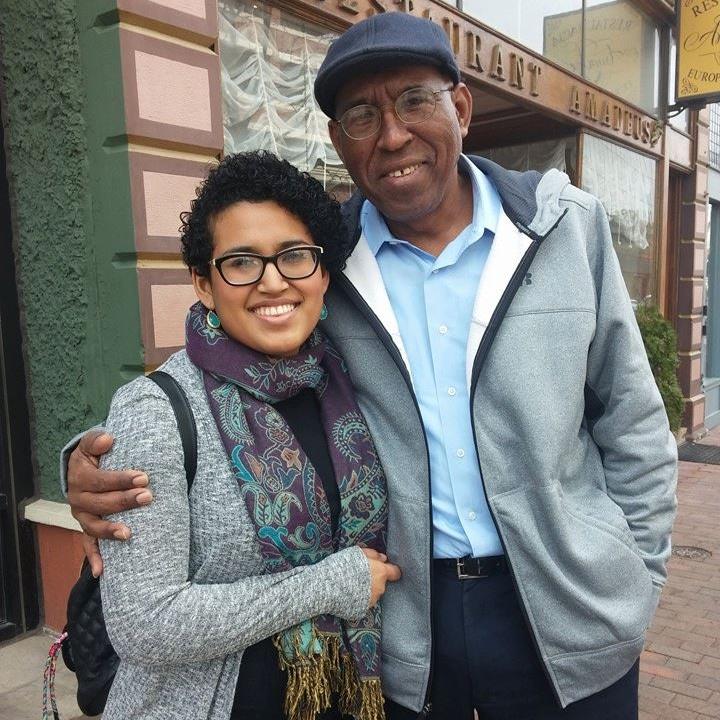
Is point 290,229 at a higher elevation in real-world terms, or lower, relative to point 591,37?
lower

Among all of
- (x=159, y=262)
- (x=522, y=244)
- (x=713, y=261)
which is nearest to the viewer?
(x=522, y=244)

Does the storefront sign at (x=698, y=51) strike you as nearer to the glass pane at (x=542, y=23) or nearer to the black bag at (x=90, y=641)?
the glass pane at (x=542, y=23)

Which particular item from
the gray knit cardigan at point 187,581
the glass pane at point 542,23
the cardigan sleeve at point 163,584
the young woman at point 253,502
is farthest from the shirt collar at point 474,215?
the glass pane at point 542,23

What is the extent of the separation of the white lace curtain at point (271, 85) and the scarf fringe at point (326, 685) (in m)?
2.88

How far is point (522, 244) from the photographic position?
68.2 inches

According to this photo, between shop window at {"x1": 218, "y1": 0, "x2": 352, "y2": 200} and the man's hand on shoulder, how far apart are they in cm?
268

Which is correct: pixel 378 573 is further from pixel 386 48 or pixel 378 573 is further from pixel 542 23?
pixel 542 23

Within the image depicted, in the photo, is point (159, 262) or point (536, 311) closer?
point (536, 311)

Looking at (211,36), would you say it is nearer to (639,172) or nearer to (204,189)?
(204,189)

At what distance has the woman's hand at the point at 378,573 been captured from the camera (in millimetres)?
1653

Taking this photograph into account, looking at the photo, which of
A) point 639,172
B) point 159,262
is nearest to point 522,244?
point 159,262

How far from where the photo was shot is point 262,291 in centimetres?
162

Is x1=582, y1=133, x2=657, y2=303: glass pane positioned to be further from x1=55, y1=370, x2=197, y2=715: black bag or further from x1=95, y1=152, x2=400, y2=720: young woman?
x1=55, y1=370, x2=197, y2=715: black bag

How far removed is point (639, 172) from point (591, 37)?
1.83 meters
